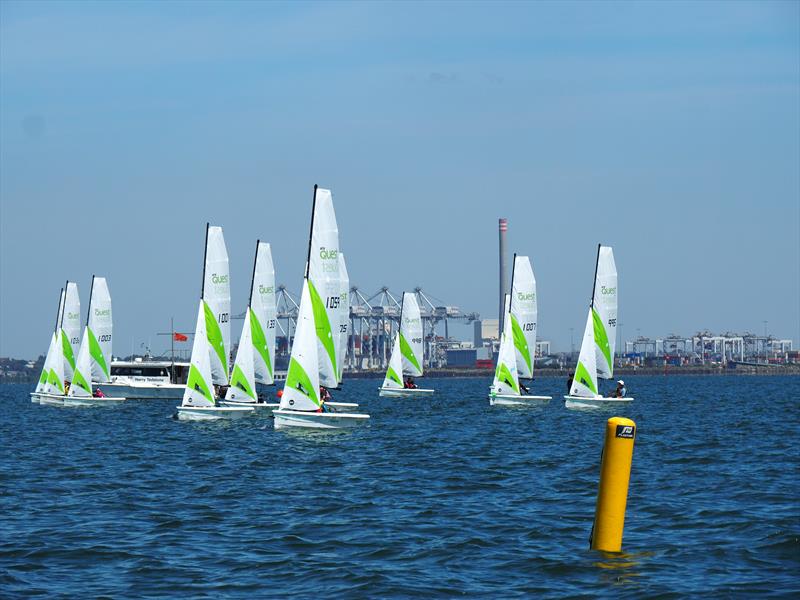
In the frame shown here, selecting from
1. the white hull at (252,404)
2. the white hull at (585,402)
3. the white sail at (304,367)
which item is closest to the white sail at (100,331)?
the white hull at (252,404)

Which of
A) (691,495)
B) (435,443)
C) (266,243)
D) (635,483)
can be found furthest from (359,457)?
(266,243)

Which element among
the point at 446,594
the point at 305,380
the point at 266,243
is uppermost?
the point at 266,243

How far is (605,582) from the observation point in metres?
15.6

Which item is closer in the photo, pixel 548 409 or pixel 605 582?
pixel 605 582

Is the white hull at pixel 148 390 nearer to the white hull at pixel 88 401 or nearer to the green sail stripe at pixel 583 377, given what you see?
the white hull at pixel 88 401

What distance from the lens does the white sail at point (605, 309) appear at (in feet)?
201

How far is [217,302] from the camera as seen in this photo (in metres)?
53.6

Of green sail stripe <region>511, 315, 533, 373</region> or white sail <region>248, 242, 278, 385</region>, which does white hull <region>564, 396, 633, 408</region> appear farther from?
white sail <region>248, 242, 278, 385</region>

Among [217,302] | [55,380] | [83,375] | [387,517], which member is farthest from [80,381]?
[387,517]

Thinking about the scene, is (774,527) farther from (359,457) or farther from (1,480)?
(1,480)

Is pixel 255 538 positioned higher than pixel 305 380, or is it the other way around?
pixel 305 380

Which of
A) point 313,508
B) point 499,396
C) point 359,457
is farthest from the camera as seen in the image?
point 499,396

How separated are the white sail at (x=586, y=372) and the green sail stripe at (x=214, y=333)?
56.8ft

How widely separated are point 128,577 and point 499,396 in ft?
162
